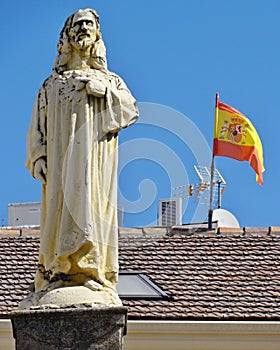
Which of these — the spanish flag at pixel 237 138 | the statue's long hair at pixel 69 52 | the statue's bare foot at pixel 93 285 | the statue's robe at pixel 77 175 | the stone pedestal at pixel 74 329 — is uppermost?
the spanish flag at pixel 237 138

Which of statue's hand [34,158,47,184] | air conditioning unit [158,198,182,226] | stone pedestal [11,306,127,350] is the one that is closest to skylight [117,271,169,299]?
air conditioning unit [158,198,182,226]

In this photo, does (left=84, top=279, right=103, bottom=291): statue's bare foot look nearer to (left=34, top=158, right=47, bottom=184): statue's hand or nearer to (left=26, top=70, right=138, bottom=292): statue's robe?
(left=26, top=70, right=138, bottom=292): statue's robe

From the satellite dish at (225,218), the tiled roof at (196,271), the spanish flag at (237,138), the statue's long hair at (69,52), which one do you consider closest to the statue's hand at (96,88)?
the statue's long hair at (69,52)

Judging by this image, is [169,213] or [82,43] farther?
[169,213]

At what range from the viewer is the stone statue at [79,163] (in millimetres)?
11039

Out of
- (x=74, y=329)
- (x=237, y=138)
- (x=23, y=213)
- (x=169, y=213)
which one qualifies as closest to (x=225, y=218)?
(x=169, y=213)

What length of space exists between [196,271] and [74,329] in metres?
11.9

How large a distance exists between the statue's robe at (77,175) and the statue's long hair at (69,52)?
13cm

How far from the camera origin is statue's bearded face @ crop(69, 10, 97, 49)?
1166cm

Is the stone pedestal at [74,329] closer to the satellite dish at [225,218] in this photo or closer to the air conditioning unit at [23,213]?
the satellite dish at [225,218]

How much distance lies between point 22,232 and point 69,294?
46.1ft

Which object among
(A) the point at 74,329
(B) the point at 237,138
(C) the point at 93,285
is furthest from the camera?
(B) the point at 237,138

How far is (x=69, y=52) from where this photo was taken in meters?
11.7

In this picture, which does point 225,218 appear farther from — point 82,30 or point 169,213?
point 82,30
